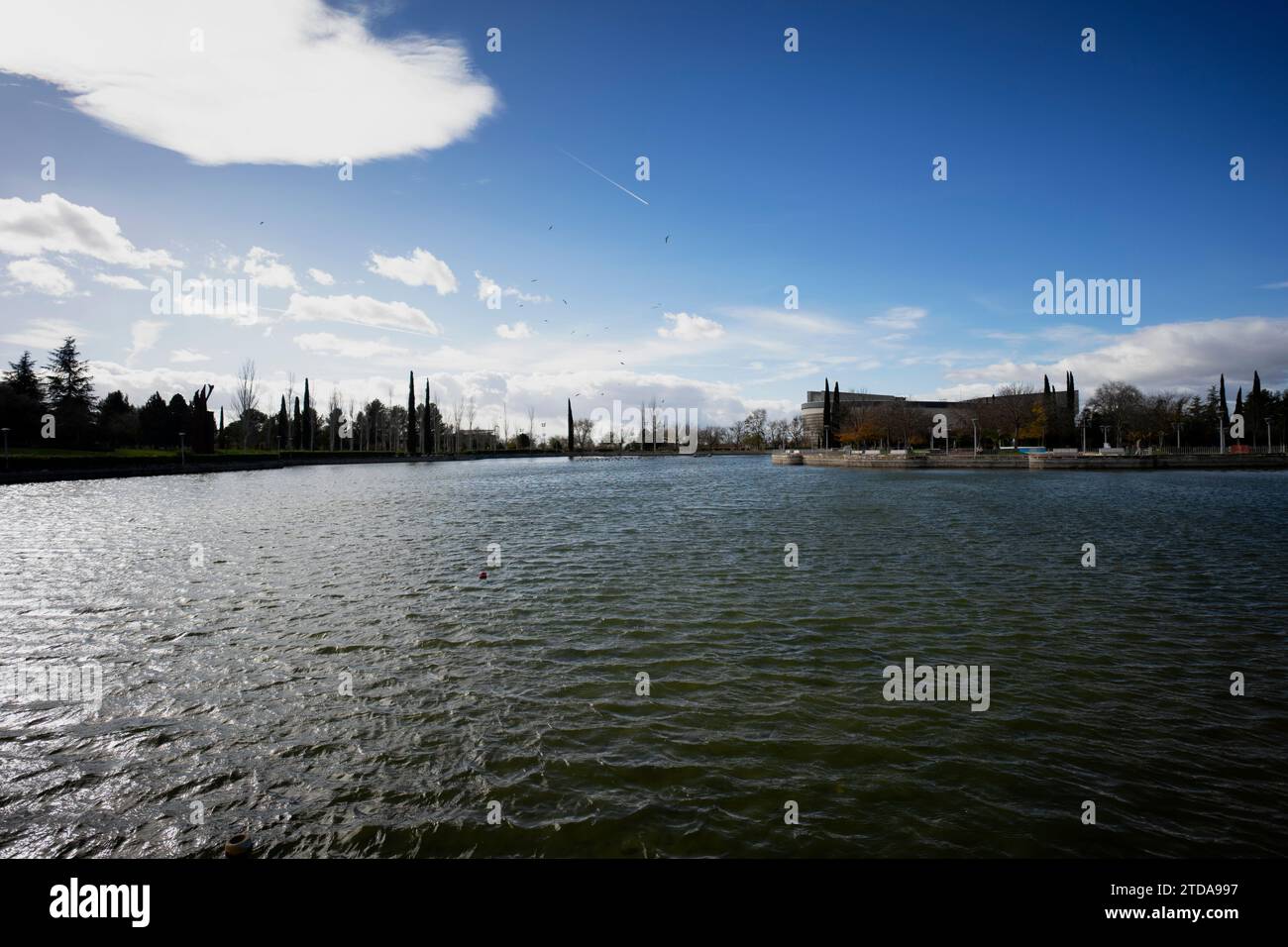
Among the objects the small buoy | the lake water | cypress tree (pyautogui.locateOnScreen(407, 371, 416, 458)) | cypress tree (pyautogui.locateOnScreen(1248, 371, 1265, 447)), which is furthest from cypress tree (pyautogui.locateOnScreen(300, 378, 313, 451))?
cypress tree (pyautogui.locateOnScreen(1248, 371, 1265, 447))

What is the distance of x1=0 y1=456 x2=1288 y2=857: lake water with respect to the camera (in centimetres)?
515

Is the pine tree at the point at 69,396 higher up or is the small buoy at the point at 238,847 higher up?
the pine tree at the point at 69,396

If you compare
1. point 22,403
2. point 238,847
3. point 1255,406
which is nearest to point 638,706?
point 238,847

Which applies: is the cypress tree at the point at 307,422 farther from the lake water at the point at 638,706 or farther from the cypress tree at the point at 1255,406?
the cypress tree at the point at 1255,406

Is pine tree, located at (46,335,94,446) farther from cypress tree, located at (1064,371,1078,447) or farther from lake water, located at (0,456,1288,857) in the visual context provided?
cypress tree, located at (1064,371,1078,447)

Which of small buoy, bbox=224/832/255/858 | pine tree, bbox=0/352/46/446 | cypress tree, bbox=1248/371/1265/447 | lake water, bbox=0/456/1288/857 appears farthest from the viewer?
cypress tree, bbox=1248/371/1265/447

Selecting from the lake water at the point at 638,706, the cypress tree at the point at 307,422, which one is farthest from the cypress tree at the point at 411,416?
the lake water at the point at 638,706

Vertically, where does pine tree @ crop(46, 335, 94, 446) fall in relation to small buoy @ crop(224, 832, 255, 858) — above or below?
above

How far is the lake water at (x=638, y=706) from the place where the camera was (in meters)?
5.15

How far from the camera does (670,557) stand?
17562 millimetres

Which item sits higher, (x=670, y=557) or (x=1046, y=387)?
(x=1046, y=387)
